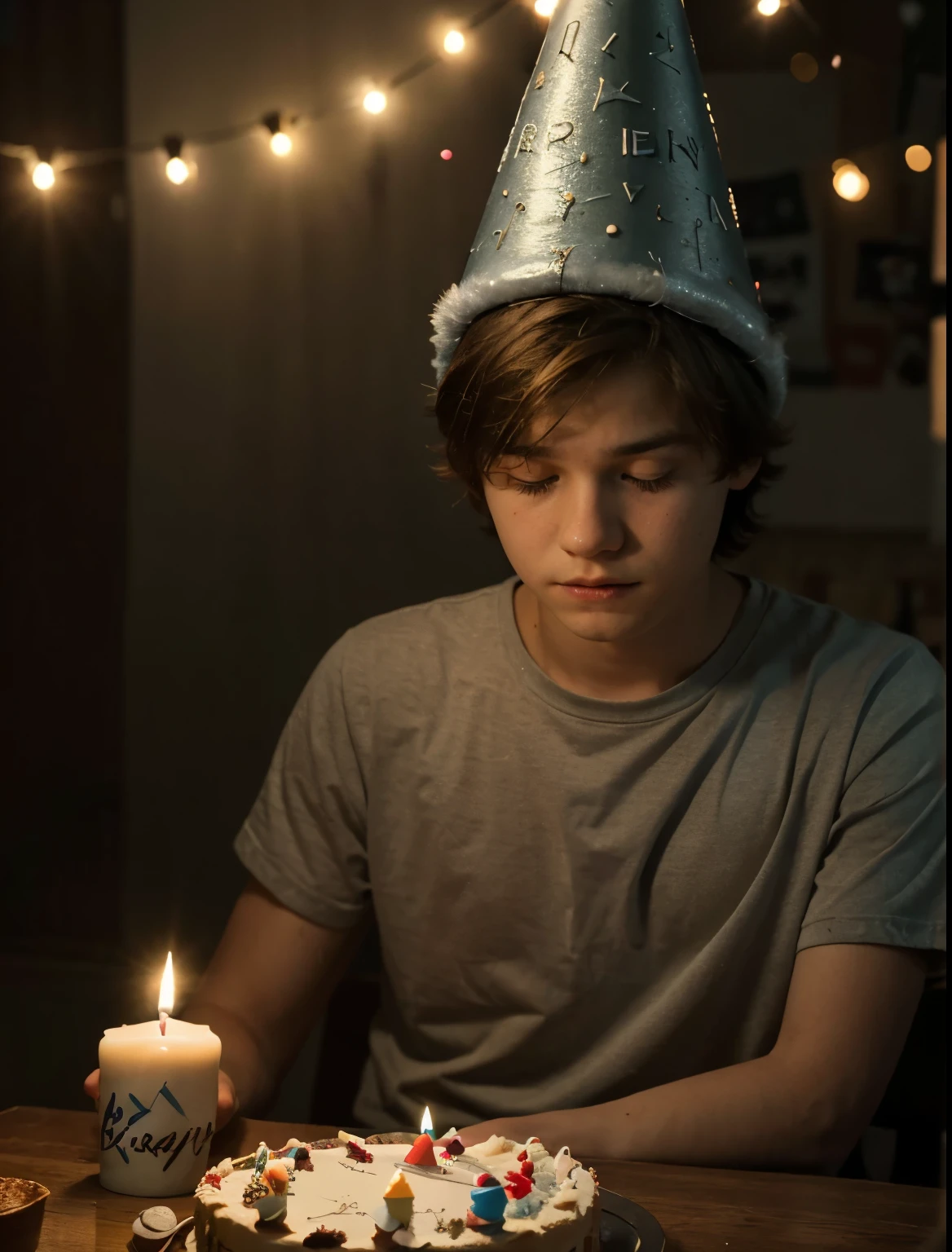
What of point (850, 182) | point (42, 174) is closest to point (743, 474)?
point (850, 182)

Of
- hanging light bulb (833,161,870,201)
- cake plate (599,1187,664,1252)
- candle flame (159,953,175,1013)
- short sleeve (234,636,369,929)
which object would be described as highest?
hanging light bulb (833,161,870,201)

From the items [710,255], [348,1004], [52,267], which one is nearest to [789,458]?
[710,255]

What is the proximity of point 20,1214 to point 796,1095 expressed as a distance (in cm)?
66

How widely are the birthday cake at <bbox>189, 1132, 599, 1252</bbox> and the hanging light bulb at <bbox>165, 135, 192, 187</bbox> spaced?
52.1 inches

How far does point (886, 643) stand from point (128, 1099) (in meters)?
0.86

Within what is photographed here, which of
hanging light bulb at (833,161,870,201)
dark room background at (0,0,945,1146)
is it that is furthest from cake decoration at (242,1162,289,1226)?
hanging light bulb at (833,161,870,201)

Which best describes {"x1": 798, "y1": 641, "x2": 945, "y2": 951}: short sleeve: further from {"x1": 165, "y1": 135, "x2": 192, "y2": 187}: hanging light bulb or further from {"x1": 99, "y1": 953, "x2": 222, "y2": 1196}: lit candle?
{"x1": 165, "y1": 135, "x2": 192, "y2": 187}: hanging light bulb

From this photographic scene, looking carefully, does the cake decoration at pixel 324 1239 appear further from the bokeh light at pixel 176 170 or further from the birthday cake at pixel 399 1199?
the bokeh light at pixel 176 170

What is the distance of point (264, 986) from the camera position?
1.35 meters

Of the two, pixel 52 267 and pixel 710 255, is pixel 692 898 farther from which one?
pixel 52 267

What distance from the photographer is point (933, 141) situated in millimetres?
1554

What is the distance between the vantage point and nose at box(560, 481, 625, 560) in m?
1.15

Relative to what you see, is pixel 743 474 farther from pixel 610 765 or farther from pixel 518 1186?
pixel 518 1186

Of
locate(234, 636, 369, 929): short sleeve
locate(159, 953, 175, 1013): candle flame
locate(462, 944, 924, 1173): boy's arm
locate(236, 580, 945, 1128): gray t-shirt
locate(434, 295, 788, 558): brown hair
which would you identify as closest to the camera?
locate(159, 953, 175, 1013): candle flame
